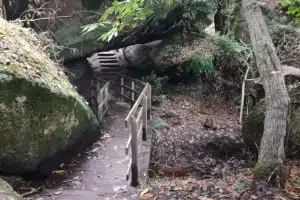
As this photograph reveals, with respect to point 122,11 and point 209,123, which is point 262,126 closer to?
point 209,123

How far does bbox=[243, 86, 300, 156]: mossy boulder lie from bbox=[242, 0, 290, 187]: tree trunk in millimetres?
2413

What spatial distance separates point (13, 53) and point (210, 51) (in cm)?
891

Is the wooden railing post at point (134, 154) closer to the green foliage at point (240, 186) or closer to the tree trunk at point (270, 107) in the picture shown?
the green foliage at point (240, 186)

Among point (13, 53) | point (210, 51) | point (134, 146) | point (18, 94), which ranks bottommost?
point (134, 146)

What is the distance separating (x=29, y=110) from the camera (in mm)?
5195

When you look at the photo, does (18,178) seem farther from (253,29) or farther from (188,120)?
(188,120)

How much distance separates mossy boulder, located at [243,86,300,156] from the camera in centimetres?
644

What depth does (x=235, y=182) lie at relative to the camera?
16.3ft

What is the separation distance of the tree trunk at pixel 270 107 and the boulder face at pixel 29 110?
10.6ft

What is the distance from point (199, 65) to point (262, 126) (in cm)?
613

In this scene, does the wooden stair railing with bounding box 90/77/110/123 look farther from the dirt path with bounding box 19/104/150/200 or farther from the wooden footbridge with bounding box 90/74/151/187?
the dirt path with bounding box 19/104/150/200

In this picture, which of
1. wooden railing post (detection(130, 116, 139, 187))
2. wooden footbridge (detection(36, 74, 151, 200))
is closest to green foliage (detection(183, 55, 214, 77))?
wooden footbridge (detection(36, 74, 151, 200))

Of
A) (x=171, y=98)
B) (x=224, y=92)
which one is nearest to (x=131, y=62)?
(x=171, y=98)

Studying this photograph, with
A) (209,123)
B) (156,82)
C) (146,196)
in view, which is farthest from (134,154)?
(156,82)
